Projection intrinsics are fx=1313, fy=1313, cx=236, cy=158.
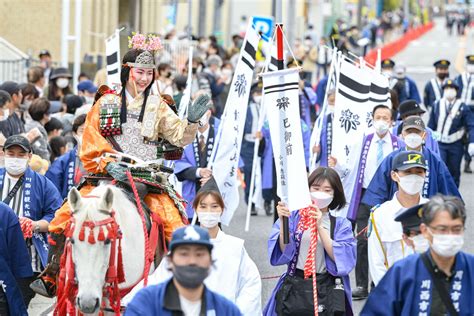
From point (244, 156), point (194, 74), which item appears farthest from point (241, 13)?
point (244, 156)

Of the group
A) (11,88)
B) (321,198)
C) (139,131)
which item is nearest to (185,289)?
(321,198)

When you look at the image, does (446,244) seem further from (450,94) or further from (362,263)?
(450,94)

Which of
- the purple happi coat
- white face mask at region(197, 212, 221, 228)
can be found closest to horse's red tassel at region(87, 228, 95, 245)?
white face mask at region(197, 212, 221, 228)

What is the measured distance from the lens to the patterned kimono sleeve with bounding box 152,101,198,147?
10.6m

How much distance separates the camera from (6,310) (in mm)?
9766

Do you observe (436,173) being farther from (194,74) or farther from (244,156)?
Result: (194,74)

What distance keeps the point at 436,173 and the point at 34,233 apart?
353cm

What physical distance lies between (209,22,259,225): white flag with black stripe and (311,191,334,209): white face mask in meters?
5.05

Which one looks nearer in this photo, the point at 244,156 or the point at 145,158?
the point at 145,158

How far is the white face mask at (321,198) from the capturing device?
935 cm

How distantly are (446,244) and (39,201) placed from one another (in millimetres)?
5007

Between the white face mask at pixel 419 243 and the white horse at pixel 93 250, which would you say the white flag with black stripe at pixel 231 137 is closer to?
the white horse at pixel 93 250

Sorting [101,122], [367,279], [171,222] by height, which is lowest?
[367,279]

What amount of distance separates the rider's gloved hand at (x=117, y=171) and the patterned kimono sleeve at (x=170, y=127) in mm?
599
